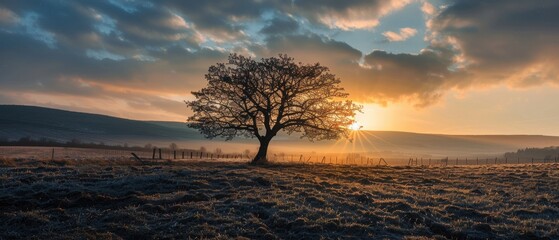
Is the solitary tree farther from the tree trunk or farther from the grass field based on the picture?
the grass field

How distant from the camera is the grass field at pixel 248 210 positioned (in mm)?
12383

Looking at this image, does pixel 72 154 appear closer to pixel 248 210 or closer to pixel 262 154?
pixel 262 154

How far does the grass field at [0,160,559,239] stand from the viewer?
1238 centimetres

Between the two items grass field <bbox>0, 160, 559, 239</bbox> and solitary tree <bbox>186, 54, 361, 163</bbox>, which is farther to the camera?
solitary tree <bbox>186, 54, 361, 163</bbox>

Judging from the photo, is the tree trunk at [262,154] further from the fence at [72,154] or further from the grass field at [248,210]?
the grass field at [248,210]

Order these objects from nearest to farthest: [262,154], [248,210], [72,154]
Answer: [248,210]
[262,154]
[72,154]

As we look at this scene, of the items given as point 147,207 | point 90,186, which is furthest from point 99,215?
point 90,186

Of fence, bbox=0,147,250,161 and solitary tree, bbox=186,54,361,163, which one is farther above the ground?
solitary tree, bbox=186,54,361,163

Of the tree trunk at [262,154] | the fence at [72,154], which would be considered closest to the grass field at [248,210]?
the tree trunk at [262,154]

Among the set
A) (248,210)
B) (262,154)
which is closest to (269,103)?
(262,154)

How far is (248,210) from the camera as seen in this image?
49.2 ft

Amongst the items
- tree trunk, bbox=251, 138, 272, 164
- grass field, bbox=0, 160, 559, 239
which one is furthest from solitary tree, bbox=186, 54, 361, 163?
grass field, bbox=0, 160, 559, 239

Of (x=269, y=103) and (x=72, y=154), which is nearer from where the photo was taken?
(x=269, y=103)

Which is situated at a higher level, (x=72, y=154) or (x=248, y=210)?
(x=248, y=210)
